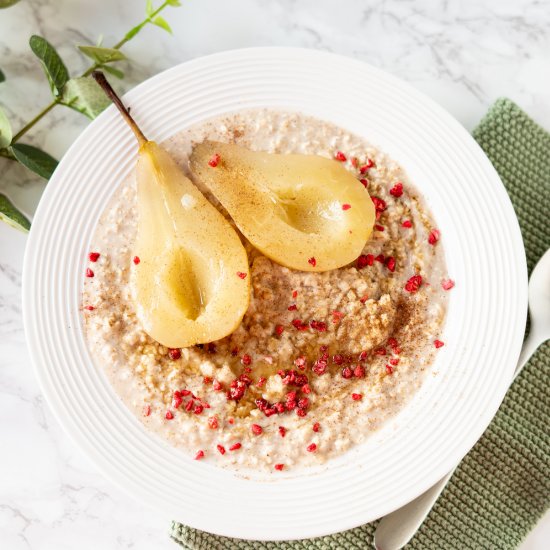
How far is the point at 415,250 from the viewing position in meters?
1.38

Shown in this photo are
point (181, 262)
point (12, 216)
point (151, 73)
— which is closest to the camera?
point (181, 262)

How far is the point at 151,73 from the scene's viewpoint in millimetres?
1563

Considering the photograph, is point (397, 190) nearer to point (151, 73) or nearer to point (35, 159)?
point (151, 73)

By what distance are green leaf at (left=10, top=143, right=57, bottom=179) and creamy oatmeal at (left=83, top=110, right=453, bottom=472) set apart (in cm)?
20

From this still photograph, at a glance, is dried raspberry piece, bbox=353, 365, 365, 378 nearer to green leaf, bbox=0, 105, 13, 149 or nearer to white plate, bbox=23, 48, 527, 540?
white plate, bbox=23, 48, 527, 540

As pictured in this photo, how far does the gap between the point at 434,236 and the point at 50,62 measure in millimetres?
857

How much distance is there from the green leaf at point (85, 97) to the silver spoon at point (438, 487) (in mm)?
937

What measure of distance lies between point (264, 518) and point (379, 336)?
402 mm

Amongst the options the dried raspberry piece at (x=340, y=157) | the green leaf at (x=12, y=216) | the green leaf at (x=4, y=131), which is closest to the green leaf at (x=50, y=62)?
the green leaf at (x=4, y=131)

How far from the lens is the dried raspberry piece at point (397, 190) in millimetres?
1372

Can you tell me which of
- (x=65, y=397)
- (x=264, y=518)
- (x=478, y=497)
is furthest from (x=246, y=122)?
(x=478, y=497)

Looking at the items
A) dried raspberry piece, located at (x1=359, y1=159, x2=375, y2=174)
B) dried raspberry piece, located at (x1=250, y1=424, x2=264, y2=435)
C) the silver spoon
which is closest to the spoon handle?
the silver spoon

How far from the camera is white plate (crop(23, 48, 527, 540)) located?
51.6 inches

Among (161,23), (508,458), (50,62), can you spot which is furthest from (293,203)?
(508,458)
